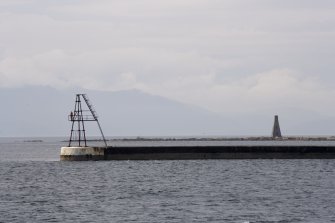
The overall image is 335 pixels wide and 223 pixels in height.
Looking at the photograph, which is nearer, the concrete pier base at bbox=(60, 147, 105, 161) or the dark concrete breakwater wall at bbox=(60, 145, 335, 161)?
the concrete pier base at bbox=(60, 147, 105, 161)

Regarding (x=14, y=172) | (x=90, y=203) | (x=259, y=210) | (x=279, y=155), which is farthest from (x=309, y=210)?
(x=279, y=155)

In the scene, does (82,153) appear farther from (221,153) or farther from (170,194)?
(170,194)

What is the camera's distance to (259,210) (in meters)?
57.5

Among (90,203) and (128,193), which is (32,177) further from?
(90,203)

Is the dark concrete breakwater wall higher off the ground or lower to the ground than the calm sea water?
higher

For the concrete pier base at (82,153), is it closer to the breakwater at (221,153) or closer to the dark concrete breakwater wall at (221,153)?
the breakwater at (221,153)

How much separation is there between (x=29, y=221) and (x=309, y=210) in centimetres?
1727

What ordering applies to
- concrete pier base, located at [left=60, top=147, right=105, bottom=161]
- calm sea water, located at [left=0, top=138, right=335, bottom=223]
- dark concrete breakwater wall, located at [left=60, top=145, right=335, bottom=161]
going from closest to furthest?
calm sea water, located at [left=0, top=138, right=335, bottom=223] → concrete pier base, located at [left=60, top=147, right=105, bottom=161] → dark concrete breakwater wall, located at [left=60, top=145, right=335, bottom=161]

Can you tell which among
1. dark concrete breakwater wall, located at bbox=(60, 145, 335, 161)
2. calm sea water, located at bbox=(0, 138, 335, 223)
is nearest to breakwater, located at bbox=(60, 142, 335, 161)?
dark concrete breakwater wall, located at bbox=(60, 145, 335, 161)

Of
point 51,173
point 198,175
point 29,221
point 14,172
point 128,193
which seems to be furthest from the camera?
point 14,172

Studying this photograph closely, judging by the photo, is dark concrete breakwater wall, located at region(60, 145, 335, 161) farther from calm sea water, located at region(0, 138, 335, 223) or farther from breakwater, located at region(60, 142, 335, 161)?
calm sea water, located at region(0, 138, 335, 223)

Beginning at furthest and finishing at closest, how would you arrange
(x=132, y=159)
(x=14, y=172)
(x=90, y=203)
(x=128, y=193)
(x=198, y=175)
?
(x=132, y=159), (x=14, y=172), (x=198, y=175), (x=128, y=193), (x=90, y=203)

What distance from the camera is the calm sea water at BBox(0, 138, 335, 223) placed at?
182 feet

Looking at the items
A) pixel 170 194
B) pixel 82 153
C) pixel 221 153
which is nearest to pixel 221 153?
pixel 221 153
